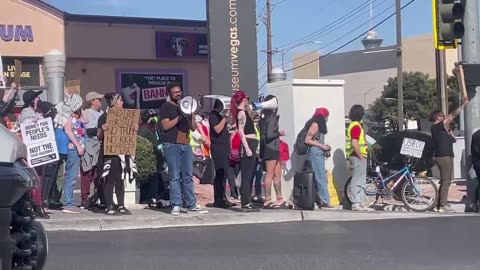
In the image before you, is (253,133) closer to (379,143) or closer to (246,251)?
(246,251)

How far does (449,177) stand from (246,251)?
5.66 m

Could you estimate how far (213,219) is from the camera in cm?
1178

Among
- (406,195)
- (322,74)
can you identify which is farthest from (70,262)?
(322,74)

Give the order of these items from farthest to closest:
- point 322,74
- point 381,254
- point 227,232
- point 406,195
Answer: point 322,74 < point 406,195 < point 227,232 < point 381,254

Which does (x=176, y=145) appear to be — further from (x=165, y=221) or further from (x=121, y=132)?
(x=165, y=221)

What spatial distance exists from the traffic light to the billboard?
22.8ft

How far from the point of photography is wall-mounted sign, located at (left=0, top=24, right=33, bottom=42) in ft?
81.5

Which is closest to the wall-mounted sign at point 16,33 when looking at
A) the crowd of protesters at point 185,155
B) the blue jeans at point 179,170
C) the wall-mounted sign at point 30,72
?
the wall-mounted sign at point 30,72

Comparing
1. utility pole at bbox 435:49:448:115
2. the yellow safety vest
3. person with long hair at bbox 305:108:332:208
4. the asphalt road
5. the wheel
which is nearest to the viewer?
the wheel

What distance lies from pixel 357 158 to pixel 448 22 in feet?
9.30

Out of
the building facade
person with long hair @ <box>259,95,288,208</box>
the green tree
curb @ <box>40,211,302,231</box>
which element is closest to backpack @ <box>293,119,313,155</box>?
person with long hair @ <box>259,95,288,208</box>

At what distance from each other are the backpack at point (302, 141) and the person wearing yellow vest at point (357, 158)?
0.78 metres

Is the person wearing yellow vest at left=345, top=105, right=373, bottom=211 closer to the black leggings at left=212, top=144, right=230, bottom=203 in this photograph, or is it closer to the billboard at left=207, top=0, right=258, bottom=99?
the black leggings at left=212, top=144, right=230, bottom=203

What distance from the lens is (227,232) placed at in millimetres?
10891
